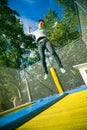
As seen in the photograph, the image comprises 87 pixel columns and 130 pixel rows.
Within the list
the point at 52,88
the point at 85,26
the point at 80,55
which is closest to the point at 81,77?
the point at 80,55

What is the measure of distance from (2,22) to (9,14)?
85cm

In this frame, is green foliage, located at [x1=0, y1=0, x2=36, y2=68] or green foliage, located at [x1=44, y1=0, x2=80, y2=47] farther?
green foliage, located at [x1=44, y1=0, x2=80, y2=47]

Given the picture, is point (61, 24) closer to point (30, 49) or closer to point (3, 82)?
point (30, 49)

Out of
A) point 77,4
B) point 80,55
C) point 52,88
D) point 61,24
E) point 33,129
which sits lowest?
point 33,129

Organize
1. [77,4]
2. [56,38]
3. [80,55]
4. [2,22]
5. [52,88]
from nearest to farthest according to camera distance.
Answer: [77,4] < [52,88] < [80,55] < [2,22] < [56,38]

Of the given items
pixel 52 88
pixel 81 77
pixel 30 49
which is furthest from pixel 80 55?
pixel 30 49

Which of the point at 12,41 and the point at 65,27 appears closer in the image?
the point at 12,41

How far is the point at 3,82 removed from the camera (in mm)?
7203

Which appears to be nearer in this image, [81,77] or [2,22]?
[81,77]

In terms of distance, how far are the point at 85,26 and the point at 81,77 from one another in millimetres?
2440

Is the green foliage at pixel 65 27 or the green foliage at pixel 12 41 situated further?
A: the green foliage at pixel 65 27

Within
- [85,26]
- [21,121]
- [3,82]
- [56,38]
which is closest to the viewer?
[21,121]

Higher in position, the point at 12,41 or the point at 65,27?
the point at 65,27

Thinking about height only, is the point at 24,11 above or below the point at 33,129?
above
